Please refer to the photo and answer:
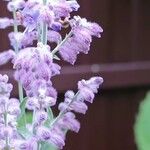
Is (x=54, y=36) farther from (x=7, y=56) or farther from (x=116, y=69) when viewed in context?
(x=116, y=69)

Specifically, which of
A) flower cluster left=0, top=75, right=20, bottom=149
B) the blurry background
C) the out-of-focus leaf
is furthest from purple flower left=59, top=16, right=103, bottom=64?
the blurry background

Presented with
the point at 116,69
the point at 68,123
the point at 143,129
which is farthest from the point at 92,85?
the point at 116,69

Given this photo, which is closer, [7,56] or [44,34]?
[44,34]

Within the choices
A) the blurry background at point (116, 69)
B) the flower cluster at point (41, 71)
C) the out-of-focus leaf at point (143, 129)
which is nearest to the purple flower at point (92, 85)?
the flower cluster at point (41, 71)

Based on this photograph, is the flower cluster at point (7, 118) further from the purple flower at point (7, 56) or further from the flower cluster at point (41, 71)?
the purple flower at point (7, 56)

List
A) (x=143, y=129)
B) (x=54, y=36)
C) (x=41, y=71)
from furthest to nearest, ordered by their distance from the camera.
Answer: (x=143, y=129) → (x=54, y=36) → (x=41, y=71)

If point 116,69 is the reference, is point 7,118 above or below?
above

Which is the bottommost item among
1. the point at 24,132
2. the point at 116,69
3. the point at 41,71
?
the point at 116,69

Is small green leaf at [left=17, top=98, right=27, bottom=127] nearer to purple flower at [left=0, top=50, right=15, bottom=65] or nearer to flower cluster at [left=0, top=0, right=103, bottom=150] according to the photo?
flower cluster at [left=0, top=0, right=103, bottom=150]
